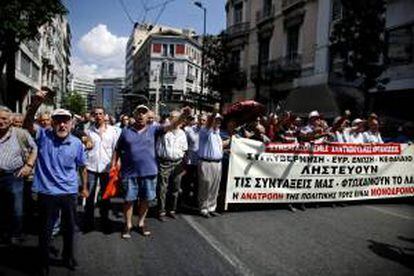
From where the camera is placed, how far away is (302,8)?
96.6ft

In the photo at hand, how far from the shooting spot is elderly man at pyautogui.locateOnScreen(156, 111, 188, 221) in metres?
8.27

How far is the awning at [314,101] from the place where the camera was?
22.7 m

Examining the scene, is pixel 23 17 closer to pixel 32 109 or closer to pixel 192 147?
pixel 192 147

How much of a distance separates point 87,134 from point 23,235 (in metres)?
1.74

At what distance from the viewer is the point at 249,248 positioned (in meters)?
6.39

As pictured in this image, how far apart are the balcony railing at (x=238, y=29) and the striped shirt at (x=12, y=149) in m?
33.5

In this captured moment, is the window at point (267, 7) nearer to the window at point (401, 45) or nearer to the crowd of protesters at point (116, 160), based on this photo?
the window at point (401, 45)

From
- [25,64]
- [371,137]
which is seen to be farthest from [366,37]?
[25,64]

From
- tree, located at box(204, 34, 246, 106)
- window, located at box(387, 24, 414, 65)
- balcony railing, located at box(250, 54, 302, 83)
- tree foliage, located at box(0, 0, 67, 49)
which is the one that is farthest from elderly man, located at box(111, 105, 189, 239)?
tree, located at box(204, 34, 246, 106)

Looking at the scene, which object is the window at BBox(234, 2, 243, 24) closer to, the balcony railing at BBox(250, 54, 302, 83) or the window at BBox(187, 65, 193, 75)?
the balcony railing at BBox(250, 54, 302, 83)

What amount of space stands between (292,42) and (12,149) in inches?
1081

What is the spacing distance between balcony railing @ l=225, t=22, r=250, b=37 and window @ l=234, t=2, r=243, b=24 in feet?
2.78

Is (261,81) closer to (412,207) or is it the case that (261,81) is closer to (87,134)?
(412,207)

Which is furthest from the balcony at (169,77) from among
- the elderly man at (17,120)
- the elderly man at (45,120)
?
the elderly man at (17,120)
